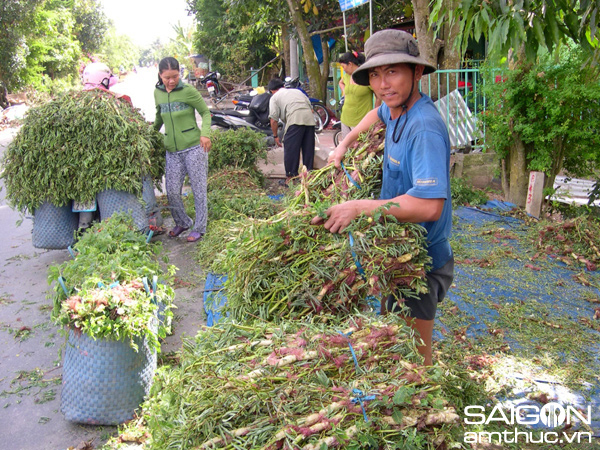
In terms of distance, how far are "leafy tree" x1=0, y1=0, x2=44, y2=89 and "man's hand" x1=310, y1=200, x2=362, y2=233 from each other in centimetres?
2122

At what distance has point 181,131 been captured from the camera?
19.7 ft

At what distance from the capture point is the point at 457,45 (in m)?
2.82

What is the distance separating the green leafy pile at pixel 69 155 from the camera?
5008mm

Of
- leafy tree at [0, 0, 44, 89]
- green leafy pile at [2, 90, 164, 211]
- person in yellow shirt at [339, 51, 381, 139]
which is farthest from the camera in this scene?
leafy tree at [0, 0, 44, 89]

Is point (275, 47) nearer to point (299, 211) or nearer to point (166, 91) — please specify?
point (166, 91)

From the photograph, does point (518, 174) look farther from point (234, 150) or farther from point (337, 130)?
point (337, 130)

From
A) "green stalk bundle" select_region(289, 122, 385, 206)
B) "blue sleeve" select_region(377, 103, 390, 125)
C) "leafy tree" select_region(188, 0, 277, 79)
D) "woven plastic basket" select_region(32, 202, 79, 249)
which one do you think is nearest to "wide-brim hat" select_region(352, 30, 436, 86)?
"blue sleeve" select_region(377, 103, 390, 125)

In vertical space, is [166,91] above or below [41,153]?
above

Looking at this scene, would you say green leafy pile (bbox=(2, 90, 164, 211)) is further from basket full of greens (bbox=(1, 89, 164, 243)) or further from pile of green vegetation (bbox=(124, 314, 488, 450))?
pile of green vegetation (bbox=(124, 314, 488, 450))

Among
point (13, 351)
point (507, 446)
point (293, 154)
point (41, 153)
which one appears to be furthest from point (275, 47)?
point (507, 446)

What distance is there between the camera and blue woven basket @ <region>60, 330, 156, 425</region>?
9.80 feet

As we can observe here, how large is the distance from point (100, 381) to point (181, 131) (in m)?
3.67

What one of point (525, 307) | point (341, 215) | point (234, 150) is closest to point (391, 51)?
point (341, 215)

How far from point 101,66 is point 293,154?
336 centimetres
